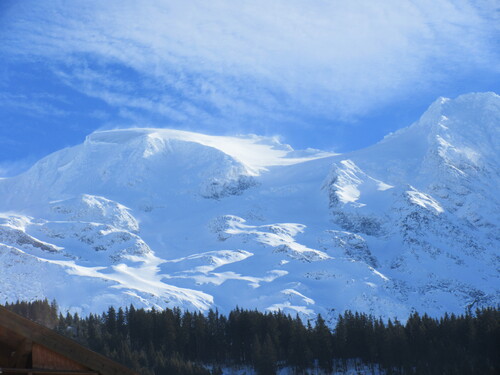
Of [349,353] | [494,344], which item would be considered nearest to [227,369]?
[349,353]

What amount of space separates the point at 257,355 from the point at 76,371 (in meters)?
88.7

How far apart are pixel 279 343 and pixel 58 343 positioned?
98.4 m

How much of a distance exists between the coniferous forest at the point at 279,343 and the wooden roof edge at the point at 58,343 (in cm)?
8009

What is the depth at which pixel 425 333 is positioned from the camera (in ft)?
340

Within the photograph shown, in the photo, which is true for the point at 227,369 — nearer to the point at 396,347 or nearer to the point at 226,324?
the point at 226,324

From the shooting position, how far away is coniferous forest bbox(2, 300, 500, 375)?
94731 mm

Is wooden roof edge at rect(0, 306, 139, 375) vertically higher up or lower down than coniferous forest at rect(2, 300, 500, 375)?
lower down

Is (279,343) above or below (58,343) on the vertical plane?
above

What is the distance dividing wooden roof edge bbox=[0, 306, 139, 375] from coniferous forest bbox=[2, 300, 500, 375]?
80.1 m

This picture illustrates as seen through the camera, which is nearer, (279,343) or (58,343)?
(58,343)

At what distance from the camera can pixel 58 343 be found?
9898 mm

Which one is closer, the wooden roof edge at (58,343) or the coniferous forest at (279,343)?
the wooden roof edge at (58,343)

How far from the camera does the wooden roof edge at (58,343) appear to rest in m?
9.75

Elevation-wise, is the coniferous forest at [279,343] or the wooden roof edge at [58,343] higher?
the coniferous forest at [279,343]
